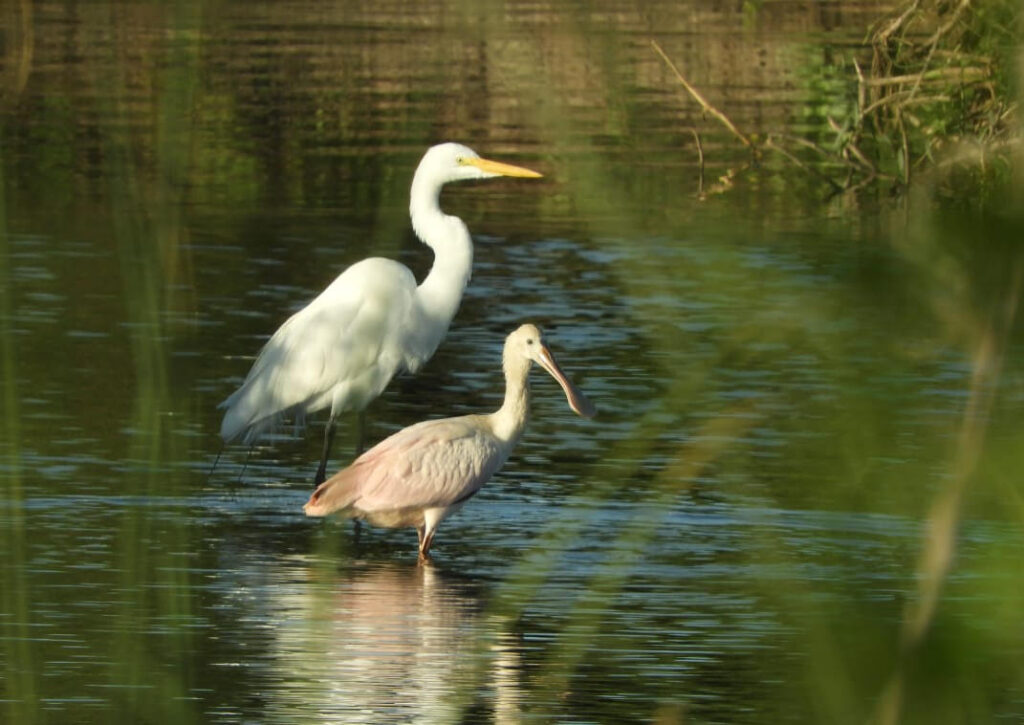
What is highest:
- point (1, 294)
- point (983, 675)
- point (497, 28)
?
point (497, 28)

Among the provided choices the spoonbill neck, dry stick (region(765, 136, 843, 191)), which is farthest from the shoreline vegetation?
the spoonbill neck

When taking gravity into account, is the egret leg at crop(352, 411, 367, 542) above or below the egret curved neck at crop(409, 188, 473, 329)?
below

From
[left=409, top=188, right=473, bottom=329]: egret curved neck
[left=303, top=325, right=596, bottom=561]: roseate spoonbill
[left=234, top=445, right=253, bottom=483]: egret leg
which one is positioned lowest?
[left=234, top=445, right=253, bottom=483]: egret leg

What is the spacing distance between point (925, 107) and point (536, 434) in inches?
171

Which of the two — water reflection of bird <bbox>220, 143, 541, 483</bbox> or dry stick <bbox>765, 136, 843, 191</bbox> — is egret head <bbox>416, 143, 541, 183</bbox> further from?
dry stick <bbox>765, 136, 843, 191</bbox>

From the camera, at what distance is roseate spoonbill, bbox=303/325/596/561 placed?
6754 millimetres

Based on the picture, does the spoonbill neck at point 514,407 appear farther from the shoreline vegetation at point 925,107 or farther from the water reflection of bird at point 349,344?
the shoreline vegetation at point 925,107

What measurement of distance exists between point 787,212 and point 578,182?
13858mm

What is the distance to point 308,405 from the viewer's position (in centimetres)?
834

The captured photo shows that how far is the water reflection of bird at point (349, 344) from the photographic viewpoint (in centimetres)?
800

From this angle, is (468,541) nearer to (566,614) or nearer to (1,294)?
(566,614)

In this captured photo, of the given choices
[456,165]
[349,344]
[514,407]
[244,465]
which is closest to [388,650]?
[514,407]

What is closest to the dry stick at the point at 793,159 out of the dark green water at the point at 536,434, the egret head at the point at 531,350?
the dark green water at the point at 536,434

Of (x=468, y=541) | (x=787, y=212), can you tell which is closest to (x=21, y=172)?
(x=787, y=212)
